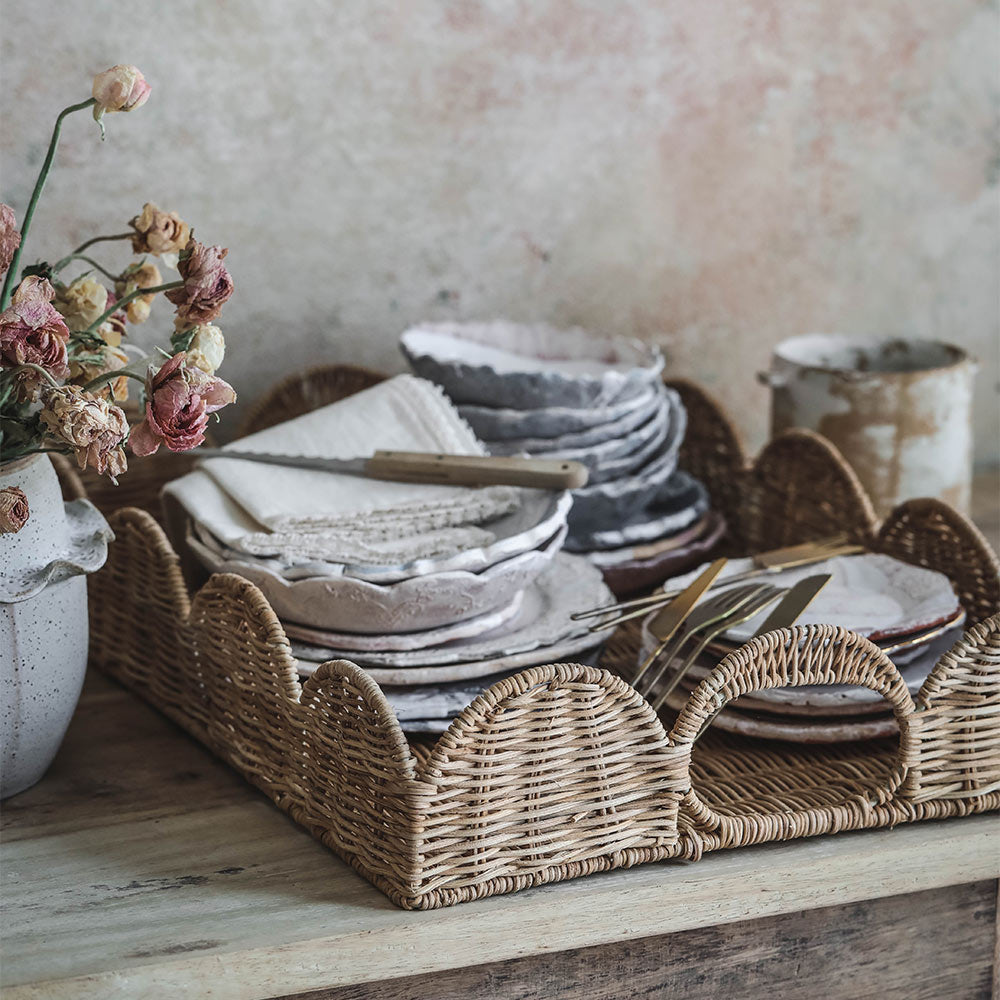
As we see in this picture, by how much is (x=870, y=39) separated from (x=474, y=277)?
0.51 metres

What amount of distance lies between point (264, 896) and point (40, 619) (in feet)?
0.73

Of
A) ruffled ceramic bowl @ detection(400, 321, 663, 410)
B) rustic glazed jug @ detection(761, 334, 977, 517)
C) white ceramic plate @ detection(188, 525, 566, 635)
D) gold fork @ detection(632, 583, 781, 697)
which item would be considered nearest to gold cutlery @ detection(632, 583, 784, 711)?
gold fork @ detection(632, 583, 781, 697)

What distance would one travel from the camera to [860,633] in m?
0.80

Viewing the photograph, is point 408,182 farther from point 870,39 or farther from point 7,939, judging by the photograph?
point 7,939

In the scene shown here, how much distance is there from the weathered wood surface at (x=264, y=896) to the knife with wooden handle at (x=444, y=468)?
0.75 ft

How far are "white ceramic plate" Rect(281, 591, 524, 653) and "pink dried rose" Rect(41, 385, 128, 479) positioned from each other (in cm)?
20

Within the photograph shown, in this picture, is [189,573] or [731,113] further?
[731,113]

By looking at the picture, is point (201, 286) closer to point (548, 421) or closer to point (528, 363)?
point (548, 421)

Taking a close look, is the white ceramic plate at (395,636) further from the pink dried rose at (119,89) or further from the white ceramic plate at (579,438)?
the pink dried rose at (119,89)

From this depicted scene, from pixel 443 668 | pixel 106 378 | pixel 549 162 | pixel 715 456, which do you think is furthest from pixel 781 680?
pixel 549 162

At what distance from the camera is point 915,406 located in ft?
3.61

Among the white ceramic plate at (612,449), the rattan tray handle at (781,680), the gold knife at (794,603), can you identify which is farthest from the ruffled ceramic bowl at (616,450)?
the rattan tray handle at (781,680)

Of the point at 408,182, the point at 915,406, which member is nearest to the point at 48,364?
the point at 408,182

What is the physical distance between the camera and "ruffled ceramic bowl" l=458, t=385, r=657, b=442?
97cm
